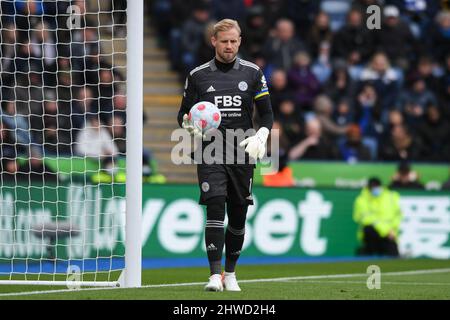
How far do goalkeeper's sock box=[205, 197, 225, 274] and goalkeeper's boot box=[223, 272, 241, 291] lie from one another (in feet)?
0.78

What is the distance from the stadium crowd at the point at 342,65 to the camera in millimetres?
19656

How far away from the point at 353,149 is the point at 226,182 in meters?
10.6

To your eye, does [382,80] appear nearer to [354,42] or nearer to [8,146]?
[354,42]

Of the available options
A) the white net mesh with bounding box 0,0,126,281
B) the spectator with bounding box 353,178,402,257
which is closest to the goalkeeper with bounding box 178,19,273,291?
the white net mesh with bounding box 0,0,126,281

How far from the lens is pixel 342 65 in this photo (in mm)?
20781

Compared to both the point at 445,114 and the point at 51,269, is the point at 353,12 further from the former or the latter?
the point at 51,269

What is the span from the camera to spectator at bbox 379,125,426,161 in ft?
64.0

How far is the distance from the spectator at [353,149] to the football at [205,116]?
1062cm

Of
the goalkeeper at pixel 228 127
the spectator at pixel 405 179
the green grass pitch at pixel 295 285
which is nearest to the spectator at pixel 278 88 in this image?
the spectator at pixel 405 179

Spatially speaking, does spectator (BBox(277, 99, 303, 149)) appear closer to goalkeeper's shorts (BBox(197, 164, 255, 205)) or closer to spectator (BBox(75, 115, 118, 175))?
spectator (BBox(75, 115, 118, 175))

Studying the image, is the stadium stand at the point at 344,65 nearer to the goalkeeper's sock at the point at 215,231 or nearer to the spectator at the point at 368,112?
the spectator at the point at 368,112

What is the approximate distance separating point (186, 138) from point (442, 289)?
229 inches

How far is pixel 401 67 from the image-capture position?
2134cm

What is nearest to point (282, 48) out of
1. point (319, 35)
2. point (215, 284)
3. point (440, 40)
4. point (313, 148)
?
point (319, 35)
